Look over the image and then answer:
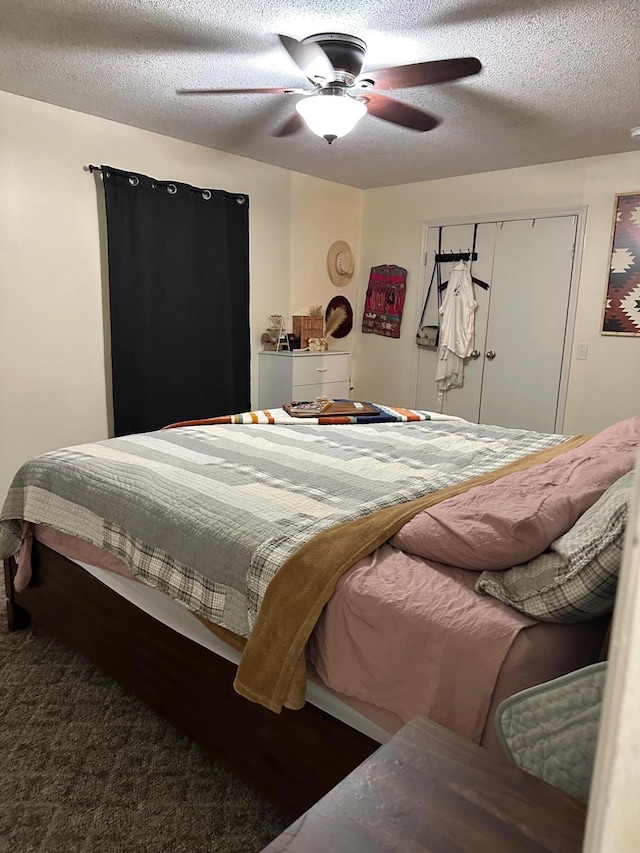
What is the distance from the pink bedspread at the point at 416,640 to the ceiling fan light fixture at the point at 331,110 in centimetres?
190

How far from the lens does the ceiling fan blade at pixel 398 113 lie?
263cm

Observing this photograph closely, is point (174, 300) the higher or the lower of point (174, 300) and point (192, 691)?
the higher

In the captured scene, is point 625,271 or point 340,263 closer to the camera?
point 625,271

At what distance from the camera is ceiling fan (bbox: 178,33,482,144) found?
2.23 m

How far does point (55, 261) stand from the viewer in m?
3.48

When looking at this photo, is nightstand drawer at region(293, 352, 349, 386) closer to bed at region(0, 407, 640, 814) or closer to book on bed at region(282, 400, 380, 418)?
book on bed at region(282, 400, 380, 418)

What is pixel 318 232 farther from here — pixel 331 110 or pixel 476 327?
pixel 331 110

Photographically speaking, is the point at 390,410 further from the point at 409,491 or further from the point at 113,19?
the point at 113,19

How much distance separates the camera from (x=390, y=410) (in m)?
3.36

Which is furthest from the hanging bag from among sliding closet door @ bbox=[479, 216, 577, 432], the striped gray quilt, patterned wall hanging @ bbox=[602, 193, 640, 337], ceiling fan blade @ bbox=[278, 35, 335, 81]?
ceiling fan blade @ bbox=[278, 35, 335, 81]

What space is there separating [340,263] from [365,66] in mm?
2466

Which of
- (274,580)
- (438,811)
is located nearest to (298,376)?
(274,580)

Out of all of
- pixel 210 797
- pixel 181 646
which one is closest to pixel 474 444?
pixel 181 646

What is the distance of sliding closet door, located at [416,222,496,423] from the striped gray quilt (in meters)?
2.02
